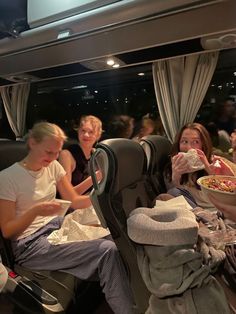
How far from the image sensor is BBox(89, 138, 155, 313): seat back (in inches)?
48.3

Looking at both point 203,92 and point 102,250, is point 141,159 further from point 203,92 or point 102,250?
point 203,92

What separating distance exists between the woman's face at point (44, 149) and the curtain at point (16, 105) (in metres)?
3.17

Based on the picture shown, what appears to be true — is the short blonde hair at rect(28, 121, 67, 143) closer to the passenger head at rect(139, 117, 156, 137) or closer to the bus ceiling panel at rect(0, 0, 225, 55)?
the bus ceiling panel at rect(0, 0, 225, 55)

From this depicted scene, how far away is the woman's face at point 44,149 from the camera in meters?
1.59

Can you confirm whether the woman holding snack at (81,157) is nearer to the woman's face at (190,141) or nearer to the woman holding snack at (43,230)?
the woman holding snack at (43,230)

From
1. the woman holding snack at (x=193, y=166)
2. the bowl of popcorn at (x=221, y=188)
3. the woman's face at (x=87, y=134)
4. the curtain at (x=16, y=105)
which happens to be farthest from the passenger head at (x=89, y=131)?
the curtain at (x=16, y=105)

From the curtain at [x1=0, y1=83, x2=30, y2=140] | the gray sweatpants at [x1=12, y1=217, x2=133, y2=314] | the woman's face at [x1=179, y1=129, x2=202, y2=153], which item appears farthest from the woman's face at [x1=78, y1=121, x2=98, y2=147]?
the curtain at [x1=0, y1=83, x2=30, y2=140]

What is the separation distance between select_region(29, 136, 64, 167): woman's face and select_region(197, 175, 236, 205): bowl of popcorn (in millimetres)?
850

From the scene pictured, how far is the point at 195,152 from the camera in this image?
6.14 feet

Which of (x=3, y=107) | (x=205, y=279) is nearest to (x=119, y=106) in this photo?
(x=3, y=107)

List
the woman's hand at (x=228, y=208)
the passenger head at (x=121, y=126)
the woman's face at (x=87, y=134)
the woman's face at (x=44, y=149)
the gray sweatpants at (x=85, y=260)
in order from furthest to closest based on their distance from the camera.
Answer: the passenger head at (x=121, y=126)
the woman's face at (x=87, y=134)
the woman's face at (x=44, y=149)
the gray sweatpants at (x=85, y=260)
the woman's hand at (x=228, y=208)

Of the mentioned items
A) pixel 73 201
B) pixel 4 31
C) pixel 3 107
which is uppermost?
pixel 4 31

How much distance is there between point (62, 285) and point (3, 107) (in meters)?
3.95

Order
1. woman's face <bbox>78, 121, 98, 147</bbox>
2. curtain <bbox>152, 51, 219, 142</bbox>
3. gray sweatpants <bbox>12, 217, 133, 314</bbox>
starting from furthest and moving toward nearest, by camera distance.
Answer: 1. curtain <bbox>152, 51, 219, 142</bbox>
2. woman's face <bbox>78, 121, 98, 147</bbox>
3. gray sweatpants <bbox>12, 217, 133, 314</bbox>
